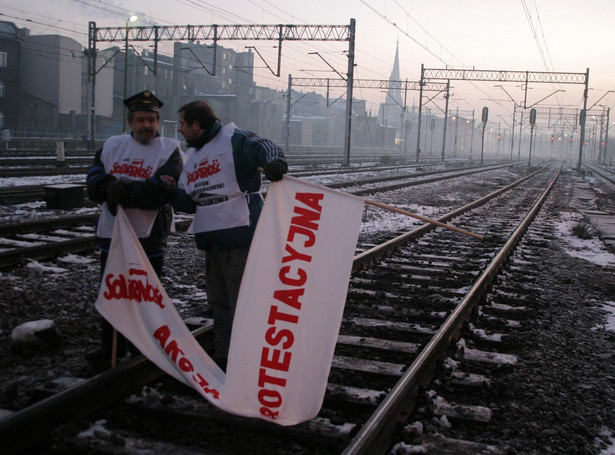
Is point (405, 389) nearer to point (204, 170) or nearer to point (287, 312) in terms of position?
point (287, 312)

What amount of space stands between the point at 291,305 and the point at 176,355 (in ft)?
2.78

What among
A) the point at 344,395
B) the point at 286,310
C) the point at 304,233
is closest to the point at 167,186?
the point at 304,233

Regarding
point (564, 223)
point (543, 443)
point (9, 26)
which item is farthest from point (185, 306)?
point (9, 26)

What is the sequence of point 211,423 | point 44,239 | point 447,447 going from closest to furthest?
point 447,447 → point 211,423 → point 44,239

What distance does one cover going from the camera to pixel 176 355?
150 inches

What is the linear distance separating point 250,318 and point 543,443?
1.80m

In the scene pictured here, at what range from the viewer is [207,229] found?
3.99 metres

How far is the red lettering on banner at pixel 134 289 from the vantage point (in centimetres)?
395

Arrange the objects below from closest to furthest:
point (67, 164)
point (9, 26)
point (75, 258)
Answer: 1. point (75, 258)
2. point (67, 164)
3. point (9, 26)

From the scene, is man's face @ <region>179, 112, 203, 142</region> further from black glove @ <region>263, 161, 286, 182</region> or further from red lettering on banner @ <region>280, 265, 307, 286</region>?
red lettering on banner @ <region>280, 265, 307, 286</region>

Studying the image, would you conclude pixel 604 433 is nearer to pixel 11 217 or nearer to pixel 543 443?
pixel 543 443

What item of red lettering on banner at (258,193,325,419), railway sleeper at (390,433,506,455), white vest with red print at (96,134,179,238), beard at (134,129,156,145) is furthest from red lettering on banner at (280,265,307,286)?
beard at (134,129,156,145)

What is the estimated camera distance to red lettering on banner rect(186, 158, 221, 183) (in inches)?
154

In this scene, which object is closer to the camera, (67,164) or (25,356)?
(25,356)
